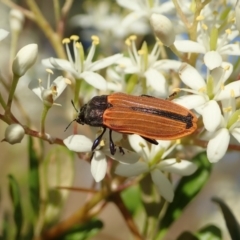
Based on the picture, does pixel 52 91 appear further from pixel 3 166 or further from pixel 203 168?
pixel 3 166

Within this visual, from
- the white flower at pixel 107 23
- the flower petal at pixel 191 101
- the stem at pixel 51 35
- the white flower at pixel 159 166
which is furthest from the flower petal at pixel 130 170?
the white flower at pixel 107 23

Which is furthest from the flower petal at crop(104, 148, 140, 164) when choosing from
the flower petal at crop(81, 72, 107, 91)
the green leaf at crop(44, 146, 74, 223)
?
the green leaf at crop(44, 146, 74, 223)

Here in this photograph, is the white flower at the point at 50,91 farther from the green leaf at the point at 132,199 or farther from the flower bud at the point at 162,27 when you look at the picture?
the green leaf at the point at 132,199

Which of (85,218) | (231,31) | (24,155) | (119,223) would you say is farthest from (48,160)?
(119,223)

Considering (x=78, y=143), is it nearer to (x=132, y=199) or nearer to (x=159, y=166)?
(x=159, y=166)

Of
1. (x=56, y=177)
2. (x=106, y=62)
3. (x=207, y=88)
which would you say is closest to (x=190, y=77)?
(x=207, y=88)

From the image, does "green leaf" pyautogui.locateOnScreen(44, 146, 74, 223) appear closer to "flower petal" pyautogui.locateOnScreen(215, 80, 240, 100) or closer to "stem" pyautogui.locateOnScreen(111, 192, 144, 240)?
"stem" pyautogui.locateOnScreen(111, 192, 144, 240)
